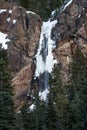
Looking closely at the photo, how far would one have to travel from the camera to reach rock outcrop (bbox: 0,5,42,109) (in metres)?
74.9

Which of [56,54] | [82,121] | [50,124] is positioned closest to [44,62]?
[56,54]

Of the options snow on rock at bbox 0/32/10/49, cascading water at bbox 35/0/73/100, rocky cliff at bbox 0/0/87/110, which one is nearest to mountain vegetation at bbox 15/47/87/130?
cascading water at bbox 35/0/73/100

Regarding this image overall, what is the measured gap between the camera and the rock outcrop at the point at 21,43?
7488 centimetres

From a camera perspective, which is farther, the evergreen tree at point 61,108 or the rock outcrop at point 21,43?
the rock outcrop at point 21,43

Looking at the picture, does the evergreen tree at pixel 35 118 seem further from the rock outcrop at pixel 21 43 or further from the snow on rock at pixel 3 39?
the snow on rock at pixel 3 39

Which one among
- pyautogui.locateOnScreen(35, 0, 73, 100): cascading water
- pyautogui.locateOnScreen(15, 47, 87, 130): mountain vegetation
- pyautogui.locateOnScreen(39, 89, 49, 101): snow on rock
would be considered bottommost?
pyautogui.locateOnScreen(15, 47, 87, 130): mountain vegetation

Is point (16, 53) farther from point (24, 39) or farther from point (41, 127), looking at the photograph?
point (41, 127)

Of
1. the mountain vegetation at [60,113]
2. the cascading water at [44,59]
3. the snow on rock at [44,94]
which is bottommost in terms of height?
the mountain vegetation at [60,113]

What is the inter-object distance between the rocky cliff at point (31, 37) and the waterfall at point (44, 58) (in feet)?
2.87

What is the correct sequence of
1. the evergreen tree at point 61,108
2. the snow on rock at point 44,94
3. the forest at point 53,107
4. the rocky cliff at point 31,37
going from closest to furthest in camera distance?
the forest at point 53,107 → the evergreen tree at point 61,108 → the snow on rock at point 44,94 → the rocky cliff at point 31,37

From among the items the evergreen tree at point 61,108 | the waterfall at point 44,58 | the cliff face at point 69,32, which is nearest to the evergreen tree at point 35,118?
the evergreen tree at point 61,108

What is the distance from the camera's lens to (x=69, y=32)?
8000cm

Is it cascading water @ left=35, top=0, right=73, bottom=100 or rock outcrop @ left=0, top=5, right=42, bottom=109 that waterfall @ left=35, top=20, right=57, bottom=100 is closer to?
cascading water @ left=35, top=0, right=73, bottom=100

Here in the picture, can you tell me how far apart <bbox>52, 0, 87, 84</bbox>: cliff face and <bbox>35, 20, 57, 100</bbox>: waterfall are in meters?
1.08
